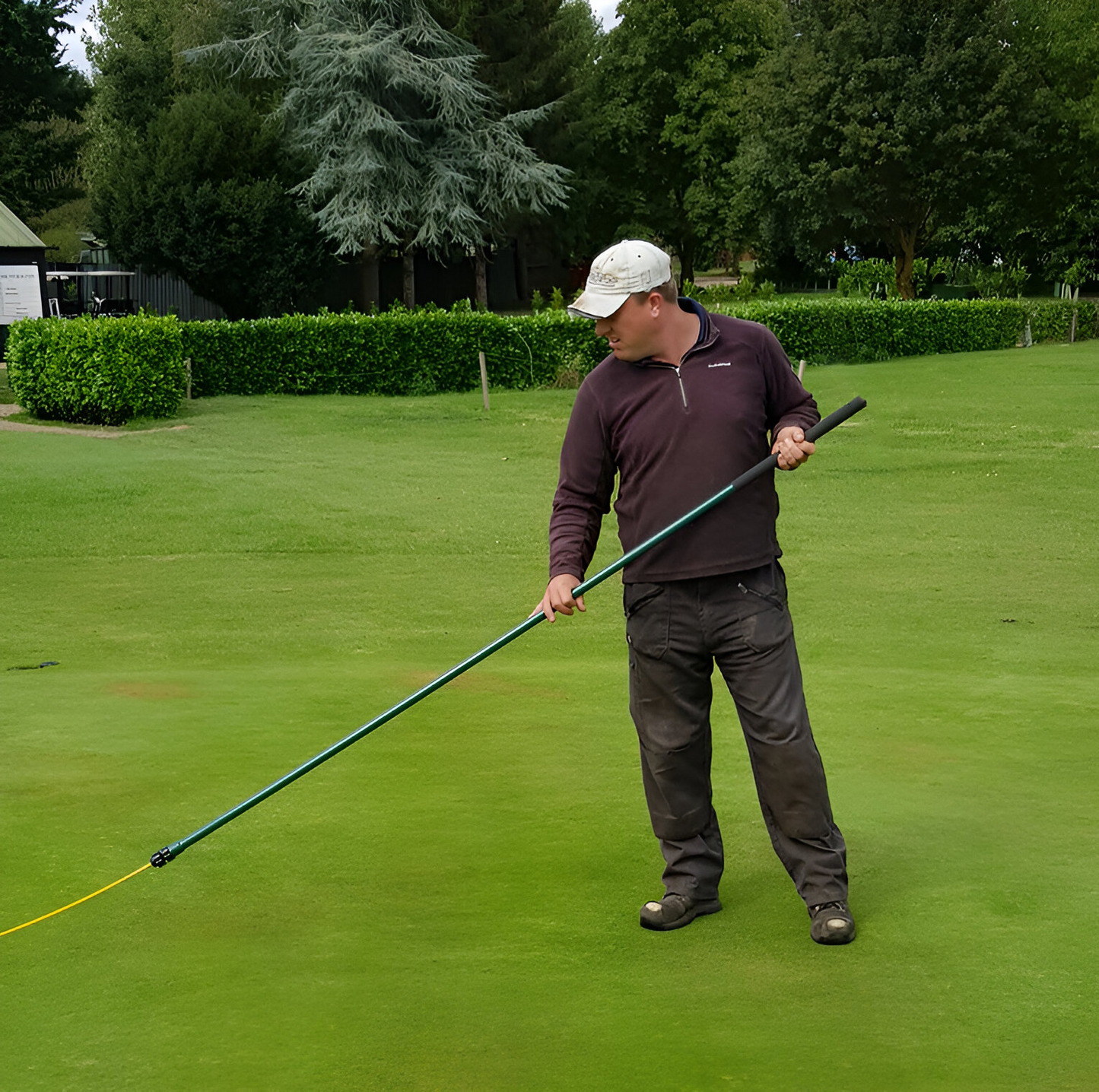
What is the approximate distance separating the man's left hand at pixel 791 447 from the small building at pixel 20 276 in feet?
95.8

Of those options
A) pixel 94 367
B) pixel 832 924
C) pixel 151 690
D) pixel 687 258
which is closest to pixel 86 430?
pixel 94 367

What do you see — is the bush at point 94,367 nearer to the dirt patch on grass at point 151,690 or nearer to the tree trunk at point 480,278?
the dirt patch on grass at point 151,690

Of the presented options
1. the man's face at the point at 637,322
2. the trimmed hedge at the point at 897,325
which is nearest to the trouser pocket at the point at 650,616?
the man's face at the point at 637,322

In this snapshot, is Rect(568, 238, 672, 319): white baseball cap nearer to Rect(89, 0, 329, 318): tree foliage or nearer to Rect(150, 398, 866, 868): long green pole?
Rect(150, 398, 866, 868): long green pole

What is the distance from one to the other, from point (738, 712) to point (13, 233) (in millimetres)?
30051

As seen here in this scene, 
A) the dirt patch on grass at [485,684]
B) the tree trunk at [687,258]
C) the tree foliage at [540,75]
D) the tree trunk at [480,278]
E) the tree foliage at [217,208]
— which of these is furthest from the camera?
the tree trunk at [687,258]

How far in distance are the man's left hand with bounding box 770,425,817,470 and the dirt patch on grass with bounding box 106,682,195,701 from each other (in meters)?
3.80

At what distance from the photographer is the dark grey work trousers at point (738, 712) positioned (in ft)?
12.8

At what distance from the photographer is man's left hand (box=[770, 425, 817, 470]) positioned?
12.4 ft

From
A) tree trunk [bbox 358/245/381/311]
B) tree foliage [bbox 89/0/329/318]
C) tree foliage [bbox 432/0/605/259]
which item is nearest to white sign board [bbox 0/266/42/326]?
tree foliage [bbox 89/0/329/318]

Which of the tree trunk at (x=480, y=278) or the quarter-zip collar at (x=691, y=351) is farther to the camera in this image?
the tree trunk at (x=480, y=278)

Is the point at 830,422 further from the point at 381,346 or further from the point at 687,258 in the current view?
the point at 687,258

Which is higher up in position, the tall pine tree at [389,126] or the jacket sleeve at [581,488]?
the tall pine tree at [389,126]

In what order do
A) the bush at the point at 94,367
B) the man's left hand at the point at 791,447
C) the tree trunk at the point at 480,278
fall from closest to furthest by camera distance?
the man's left hand at the point at 791,447 < the bush at the point at 94,367 < the tree trunk at the point at 480,278
